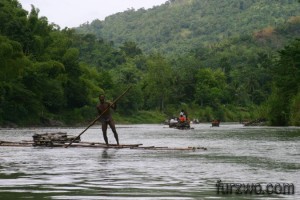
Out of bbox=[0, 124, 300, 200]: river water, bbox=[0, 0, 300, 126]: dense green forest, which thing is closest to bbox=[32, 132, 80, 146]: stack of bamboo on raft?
bbox=[0, 124, 300, 200]: river water

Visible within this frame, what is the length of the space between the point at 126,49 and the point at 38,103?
10548 cm

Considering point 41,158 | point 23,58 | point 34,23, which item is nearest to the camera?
point 41,158

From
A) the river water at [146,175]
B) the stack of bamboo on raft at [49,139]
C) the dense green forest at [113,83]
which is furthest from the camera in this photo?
the dense green forest at [113,83]

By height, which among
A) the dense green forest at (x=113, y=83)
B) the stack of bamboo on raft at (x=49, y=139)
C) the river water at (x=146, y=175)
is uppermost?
the dense green forest at (x=113, y=83)

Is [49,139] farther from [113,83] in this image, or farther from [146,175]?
[113,83]

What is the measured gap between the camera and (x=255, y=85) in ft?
537

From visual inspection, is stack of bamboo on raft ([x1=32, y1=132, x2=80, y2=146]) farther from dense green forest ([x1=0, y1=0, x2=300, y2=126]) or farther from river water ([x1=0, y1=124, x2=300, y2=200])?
dense green forest ([x1=0, y1=0, x2=300, y2=126])

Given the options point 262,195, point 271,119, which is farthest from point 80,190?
point 271,119

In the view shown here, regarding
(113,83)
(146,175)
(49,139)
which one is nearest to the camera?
(146,175)

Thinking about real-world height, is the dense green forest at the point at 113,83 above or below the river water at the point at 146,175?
above

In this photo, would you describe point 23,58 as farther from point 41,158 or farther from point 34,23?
Answer: point 41,158

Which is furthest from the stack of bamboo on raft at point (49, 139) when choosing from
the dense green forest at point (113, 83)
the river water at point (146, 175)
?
the dense green forest at point (113, 83)

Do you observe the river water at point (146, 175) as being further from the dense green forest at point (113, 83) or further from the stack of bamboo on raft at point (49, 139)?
the dense green forest at point (113, 83)

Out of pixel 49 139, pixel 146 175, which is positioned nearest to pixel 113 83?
pixel 49 139
